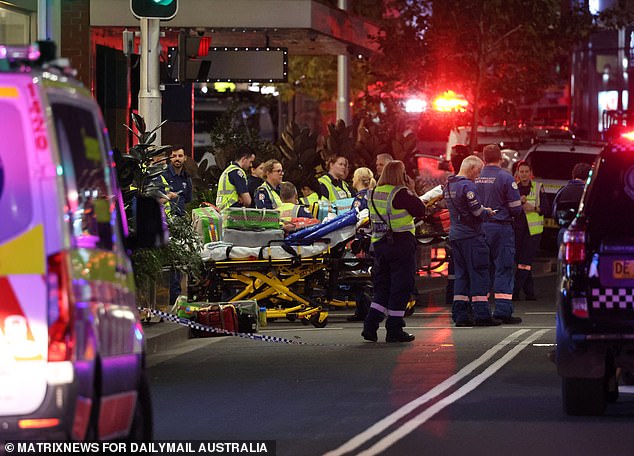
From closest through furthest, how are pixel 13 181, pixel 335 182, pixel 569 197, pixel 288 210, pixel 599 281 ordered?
pixel 13 181 → pixel 599 281 → pixel 569 197 → pixel 288 210 → pixel 335 182

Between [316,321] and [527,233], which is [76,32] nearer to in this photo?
[527,233]

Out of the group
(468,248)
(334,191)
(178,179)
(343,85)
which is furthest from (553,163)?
(468,248)

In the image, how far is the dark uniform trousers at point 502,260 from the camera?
20297 millimetres

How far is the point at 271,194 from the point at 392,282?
4.43 meters

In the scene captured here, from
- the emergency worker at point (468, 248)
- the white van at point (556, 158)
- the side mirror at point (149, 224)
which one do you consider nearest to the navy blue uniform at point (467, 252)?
the emergency worker at point (468, 248)

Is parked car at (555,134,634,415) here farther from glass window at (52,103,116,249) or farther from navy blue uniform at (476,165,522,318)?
navy blue uniform at (476,165,522,318)

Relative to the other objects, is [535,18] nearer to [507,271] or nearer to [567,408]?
[507,271]

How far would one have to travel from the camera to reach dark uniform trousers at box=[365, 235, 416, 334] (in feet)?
58.3

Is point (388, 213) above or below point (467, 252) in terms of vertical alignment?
above

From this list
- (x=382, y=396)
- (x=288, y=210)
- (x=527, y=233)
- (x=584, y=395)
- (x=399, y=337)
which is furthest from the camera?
(x=527, y=233)

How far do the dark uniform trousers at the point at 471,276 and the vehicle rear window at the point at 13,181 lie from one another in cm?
1212

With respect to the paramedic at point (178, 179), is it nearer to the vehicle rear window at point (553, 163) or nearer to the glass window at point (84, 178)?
the vehicle rear window at point (553, 163)

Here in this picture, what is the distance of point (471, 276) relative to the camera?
19.8 m

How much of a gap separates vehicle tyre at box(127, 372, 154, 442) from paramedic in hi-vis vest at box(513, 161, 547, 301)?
1488 cm
